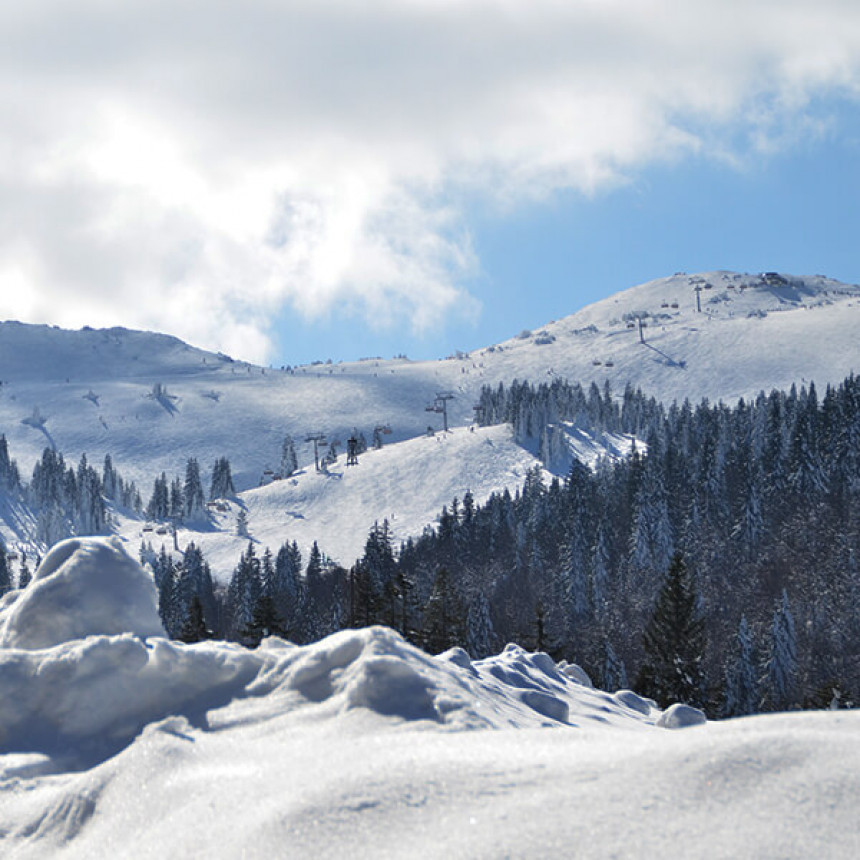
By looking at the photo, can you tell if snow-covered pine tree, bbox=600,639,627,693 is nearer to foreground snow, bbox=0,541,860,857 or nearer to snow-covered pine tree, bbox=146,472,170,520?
foreground snow, bbox=0,541,860,857

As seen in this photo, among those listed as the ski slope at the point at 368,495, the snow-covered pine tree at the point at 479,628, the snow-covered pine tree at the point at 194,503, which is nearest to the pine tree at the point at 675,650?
the snow-covered pine tree at the point at 479,628

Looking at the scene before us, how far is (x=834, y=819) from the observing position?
17.3ft

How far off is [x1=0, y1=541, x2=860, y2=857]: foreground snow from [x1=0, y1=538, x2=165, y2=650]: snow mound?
0.04m

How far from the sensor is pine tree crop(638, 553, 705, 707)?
147 feet

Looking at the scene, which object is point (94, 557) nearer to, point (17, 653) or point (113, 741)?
point (17, 653)

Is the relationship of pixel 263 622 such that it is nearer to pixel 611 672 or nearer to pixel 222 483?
pixel 611 672

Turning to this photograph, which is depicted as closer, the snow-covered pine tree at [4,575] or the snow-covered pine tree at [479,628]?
the snow-covered pine tree at [479,628]

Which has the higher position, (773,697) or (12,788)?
(12,788)

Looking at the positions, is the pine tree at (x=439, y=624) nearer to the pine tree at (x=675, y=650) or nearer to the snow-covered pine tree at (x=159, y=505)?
the pine tree at (x=675, y=650)

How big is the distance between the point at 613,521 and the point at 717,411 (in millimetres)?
40241

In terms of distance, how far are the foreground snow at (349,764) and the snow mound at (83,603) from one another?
A: 0.13 ft

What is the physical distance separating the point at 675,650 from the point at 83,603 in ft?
135

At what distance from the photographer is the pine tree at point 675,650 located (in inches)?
1769

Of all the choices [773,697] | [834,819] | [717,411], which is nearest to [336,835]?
[834,819]
